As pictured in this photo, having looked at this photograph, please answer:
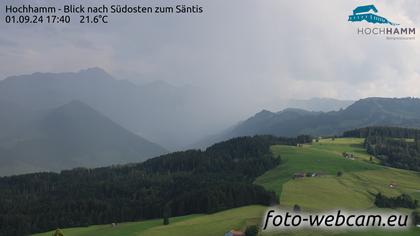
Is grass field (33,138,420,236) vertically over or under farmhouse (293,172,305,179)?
under

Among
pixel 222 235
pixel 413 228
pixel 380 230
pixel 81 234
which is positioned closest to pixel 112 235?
pixel 81 234

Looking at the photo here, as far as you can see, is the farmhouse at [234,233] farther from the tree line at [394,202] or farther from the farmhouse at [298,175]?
the farmhouse at [298,175]

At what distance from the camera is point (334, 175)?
19700 cm

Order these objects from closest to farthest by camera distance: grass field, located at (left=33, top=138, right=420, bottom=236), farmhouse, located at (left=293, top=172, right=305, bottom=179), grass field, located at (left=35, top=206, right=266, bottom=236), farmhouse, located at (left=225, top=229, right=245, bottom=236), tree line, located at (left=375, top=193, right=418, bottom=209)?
farmhouse, located at (left=225, top=229, right=245, bottom=236) → grass field, located at (left=35, top=206, right=266, bottom=236) → grass field, located at (left=33, top=138, right=420, bottom=236) → tree line, located at (left=375, top=193, right=418, bottom=209) → farmhouse, located at (left=293, top=172, right=305, bottom=179)

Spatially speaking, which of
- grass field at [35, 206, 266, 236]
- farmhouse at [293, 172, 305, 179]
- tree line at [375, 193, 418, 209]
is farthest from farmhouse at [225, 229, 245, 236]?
farmhouse at [293, 172, 305, 179]

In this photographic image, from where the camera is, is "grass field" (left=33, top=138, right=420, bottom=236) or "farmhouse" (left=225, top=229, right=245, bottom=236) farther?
"grass field" (left=33, top=138, right=420, bottom=236)

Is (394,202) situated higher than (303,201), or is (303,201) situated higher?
(303,201)

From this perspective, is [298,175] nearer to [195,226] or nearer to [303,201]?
[303,201]

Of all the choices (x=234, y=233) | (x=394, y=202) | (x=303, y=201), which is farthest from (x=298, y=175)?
(x=234, y=233)

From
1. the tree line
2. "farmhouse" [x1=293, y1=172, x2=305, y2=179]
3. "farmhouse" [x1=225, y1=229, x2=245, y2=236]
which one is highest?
"farmhouse" [x1=293, y1=172, x2=305, y2=179]

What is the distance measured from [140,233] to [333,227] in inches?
1812

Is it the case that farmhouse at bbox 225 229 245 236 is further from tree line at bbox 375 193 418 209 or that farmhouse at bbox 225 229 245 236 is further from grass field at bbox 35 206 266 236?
tree line at bbox 375 193 418 209

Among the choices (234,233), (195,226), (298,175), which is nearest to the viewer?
(234,233)

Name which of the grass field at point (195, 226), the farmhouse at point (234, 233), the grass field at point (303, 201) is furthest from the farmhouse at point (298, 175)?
the farmhouse at point (234, 233)
